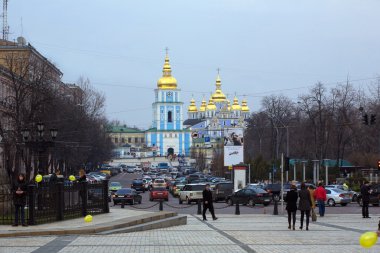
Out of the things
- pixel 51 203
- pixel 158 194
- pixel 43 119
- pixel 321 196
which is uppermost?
pixel 43 119

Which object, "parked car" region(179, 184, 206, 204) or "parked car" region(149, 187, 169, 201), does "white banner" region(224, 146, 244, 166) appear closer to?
"parked car" region(149, 187, 169, 201)

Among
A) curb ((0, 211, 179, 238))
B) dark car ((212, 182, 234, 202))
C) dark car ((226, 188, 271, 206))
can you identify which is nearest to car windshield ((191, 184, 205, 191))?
dark car ((212, 182, 234, 202))

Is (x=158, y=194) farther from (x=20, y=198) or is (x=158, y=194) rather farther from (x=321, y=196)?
(x=20, y=198)

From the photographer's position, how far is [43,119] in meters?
59.8

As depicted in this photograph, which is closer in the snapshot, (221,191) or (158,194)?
(221,191)

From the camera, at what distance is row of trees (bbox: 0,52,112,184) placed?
175 ft

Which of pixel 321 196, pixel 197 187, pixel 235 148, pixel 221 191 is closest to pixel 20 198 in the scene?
pixel 321 196

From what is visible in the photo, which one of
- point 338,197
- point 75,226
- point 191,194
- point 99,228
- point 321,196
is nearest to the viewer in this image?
point 99,228

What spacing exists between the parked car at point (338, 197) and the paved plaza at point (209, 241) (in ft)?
73.1

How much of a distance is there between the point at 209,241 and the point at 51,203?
7662 mm

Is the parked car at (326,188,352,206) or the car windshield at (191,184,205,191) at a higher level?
the car windshield at (191,184,205,191)

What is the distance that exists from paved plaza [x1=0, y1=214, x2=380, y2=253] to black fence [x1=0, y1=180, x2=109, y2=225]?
3213 mm

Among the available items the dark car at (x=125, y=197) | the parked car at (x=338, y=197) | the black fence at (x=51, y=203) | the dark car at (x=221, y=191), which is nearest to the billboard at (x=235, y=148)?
the dark car at (x=221, y=191)

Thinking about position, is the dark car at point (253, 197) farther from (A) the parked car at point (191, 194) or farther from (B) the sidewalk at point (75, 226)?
(B) the sidewalk at point (75, 226)
